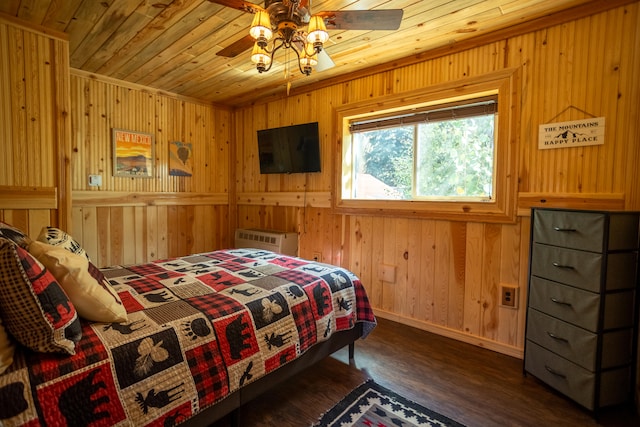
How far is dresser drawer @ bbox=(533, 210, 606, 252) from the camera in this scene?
1.72m

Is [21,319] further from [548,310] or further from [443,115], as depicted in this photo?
[443,115]

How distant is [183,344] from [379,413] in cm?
116

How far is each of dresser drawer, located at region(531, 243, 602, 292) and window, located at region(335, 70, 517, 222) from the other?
0.46 meters

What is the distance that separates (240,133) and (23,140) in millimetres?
2495

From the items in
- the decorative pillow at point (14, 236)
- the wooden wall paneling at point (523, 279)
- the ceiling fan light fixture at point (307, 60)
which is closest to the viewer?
the decorative pillow at point (14, 236)

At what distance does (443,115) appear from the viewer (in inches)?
109

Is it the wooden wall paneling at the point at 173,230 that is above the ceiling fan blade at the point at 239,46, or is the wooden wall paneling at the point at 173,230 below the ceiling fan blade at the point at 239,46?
below

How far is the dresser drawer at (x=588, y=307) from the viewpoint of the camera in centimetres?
173

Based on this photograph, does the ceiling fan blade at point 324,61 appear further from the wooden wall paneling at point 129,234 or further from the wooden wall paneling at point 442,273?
the wooden wall paneling at point 129,234

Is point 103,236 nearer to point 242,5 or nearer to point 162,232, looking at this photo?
point 162,232

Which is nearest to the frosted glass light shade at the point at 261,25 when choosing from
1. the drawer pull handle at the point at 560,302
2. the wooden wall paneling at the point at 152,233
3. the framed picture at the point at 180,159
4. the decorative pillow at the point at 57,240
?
the decorative pillow at the point at 57,240

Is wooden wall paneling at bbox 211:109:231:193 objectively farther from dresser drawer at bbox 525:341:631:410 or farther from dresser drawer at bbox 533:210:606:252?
dresser drawer at bbox 525:341:631:410

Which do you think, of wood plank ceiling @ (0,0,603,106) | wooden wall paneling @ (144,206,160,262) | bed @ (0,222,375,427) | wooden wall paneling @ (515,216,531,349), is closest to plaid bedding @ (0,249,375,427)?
bed @ (0,222,375,427)

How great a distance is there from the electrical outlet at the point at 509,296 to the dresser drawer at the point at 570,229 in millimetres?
540
